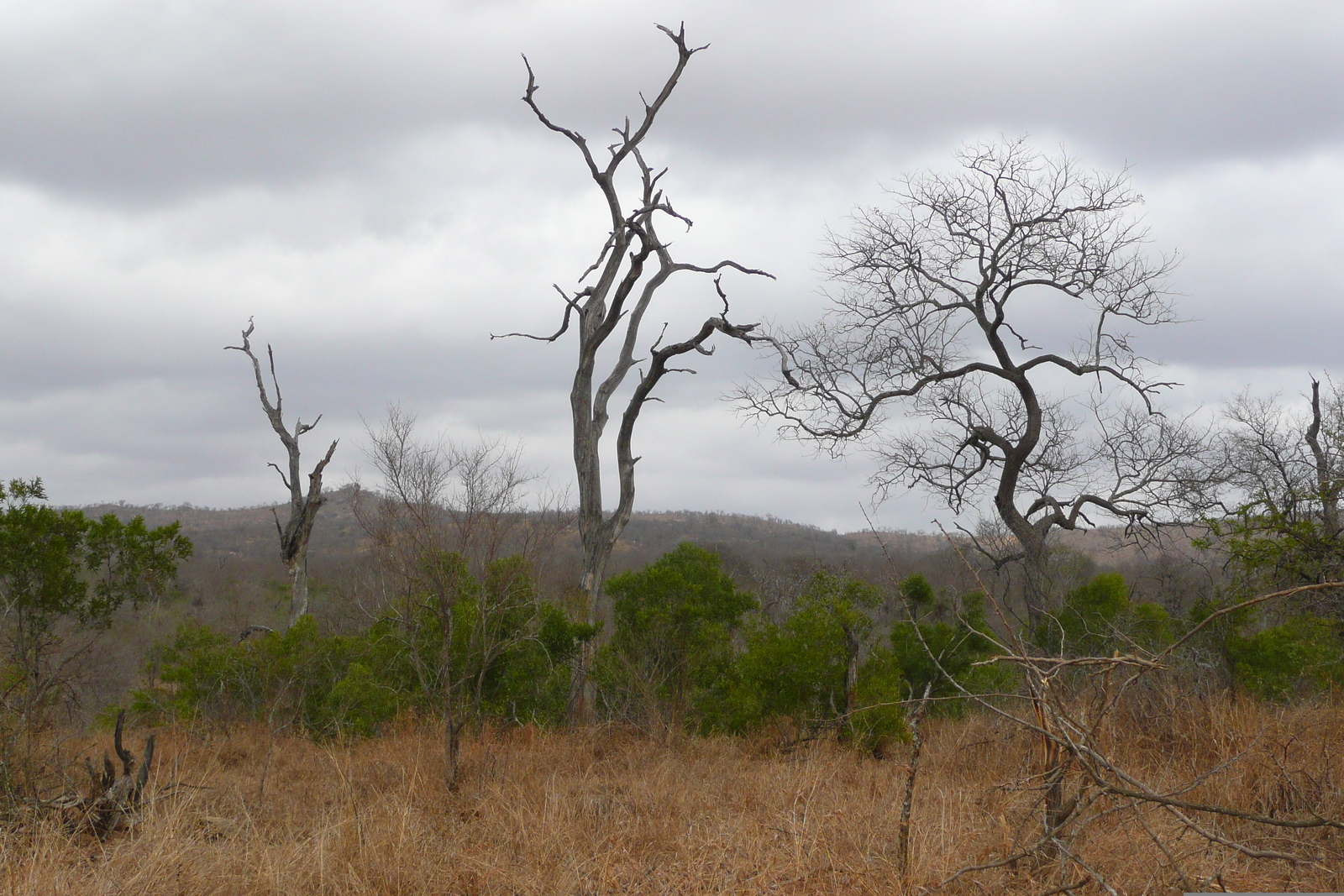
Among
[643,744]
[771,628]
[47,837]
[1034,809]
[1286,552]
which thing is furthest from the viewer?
[771,628]

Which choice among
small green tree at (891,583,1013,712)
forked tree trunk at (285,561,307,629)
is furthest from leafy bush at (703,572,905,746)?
forked tree trunk at (285,561,307,629)

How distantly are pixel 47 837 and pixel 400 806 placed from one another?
203cm

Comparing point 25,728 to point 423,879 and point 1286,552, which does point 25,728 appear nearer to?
point 423,879

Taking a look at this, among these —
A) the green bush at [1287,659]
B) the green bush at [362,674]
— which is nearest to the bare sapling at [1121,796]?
the green bush at [1287,659]

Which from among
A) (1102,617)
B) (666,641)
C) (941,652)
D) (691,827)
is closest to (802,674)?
(666,641)

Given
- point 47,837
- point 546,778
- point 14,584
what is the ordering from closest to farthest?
point 47,837, point 546,778, point 14,584

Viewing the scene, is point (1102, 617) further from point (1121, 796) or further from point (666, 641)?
point (1121, 796)

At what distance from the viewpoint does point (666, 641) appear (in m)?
10.4

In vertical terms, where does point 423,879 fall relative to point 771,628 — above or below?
below

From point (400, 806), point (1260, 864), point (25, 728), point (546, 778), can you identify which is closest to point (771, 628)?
point (546, 778)

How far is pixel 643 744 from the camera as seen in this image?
9289 millimetres

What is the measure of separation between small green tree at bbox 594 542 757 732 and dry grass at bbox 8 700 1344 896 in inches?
62.3

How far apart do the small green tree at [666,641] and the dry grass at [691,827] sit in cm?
158

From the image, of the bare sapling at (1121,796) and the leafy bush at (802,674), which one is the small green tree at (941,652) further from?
the bare sapling at (1121,796)
